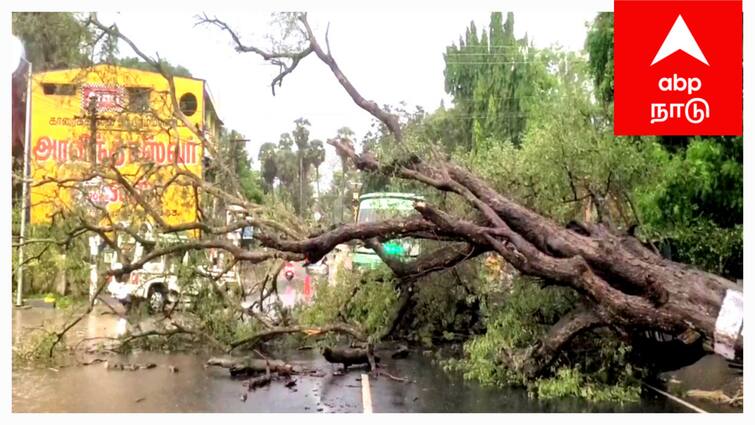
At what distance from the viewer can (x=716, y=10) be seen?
5277 mm

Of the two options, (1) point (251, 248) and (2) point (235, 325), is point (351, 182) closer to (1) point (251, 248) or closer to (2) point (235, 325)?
(1) point (251, 248)

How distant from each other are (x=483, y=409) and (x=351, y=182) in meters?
3.33

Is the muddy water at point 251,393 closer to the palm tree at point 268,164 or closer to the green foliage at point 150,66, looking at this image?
the palm tree at point 268,164

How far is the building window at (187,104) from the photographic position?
7.84 metres

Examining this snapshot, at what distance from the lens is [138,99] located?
7.68 meters

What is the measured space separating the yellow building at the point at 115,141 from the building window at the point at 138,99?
0.03 ft

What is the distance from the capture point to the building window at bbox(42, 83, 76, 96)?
6562 mm

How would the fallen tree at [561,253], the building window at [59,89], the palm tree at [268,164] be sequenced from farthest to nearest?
1. the palm tree at [268,164]
2. the building window at [59,89]
3. the fallen tree at [561,253]

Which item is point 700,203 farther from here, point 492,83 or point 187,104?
point 187,104

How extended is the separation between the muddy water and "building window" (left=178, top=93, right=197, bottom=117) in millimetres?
2641

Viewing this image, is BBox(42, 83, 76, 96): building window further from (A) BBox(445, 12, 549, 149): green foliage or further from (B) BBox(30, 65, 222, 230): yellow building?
(A) BBox(445, 12, 549, 149): green foliage

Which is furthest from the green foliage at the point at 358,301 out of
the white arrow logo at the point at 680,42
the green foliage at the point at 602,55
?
the white arrow logo at the point at 680,42

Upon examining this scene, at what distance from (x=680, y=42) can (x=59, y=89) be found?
533 centimetres

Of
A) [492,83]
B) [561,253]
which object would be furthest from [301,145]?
[561,253]
